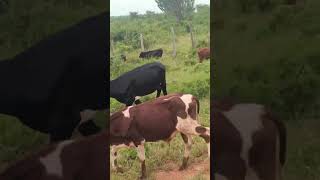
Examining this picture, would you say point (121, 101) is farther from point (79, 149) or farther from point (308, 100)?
point (308, 100)

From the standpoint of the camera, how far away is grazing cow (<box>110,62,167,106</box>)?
4.24m

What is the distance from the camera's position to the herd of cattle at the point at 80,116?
8.91ft

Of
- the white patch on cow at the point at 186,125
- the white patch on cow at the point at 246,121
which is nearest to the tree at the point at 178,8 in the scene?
the white patch on cow at the point at 186,125

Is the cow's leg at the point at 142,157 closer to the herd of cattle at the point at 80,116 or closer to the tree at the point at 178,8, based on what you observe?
the herd of cattle at the point at 80,116

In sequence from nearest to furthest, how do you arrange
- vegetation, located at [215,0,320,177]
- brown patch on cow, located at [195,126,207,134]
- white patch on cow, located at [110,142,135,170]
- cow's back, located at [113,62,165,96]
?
vegetation, located at [215,0,320,177]
white patch on cow, located at [110,142,135,170]
brown patch on cow, located at [195,126,207,134]
cow's back, located at [113,62,165,96]

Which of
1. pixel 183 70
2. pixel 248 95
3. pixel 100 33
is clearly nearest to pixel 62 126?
pixel 100 33

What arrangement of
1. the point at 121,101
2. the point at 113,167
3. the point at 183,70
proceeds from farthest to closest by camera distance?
the point at 183,70
the point at 121,101
the point at 113,167

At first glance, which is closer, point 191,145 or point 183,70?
point 191,145

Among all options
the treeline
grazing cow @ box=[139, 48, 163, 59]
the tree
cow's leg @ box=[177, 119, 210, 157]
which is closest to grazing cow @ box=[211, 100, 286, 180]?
cow's leg @ box=[177, 119, 210, 157]

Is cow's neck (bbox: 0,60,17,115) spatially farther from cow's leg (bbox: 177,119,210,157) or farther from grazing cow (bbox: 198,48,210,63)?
grazing cow (bbox: 198,48,210,63)

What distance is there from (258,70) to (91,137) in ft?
4.14

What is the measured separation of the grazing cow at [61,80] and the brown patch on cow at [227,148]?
831mm

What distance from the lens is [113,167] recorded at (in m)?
3.72

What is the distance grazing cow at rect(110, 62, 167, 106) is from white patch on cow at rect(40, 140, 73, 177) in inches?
57.2
